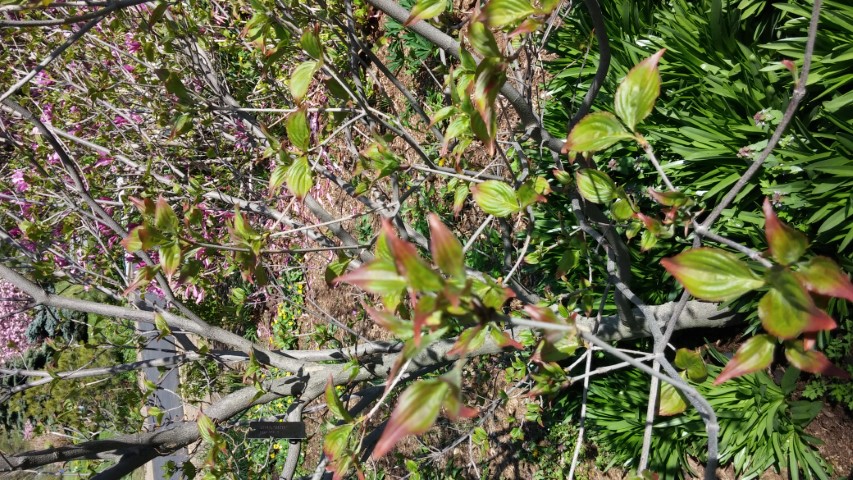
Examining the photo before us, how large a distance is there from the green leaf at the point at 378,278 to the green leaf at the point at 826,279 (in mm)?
537

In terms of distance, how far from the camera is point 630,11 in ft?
9.12

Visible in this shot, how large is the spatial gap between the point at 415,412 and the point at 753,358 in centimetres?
50

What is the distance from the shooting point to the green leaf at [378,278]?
31.8 inches

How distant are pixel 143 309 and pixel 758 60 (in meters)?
2.70

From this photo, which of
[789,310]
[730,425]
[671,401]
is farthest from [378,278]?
[730,425]

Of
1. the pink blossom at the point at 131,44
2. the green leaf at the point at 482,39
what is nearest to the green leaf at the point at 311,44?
the green leaf at the point at 482,39

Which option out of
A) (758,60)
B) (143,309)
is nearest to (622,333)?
(758,60)

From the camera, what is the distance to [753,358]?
86 cm

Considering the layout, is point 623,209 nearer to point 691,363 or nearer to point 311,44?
point 691,363

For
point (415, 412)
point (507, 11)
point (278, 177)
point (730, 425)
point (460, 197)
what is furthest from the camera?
point (730, 425)

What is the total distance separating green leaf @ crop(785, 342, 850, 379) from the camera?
0.85 m

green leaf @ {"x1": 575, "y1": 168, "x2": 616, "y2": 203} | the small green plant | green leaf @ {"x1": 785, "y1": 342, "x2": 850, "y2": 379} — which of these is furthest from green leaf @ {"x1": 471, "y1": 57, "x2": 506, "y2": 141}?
the small green plant

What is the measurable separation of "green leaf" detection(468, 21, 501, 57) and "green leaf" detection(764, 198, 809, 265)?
20.2 inches

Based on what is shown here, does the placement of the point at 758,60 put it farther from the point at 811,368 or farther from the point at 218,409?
the point at 218,409
